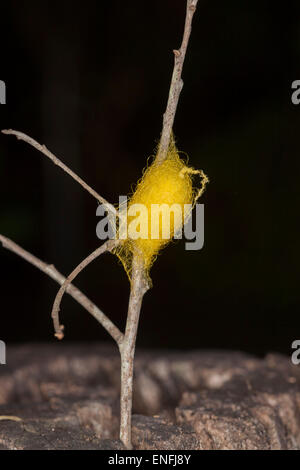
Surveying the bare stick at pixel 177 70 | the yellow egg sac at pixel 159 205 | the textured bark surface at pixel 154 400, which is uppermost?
the bare stick at pixel 177 70

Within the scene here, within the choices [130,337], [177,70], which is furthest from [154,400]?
[177,70]

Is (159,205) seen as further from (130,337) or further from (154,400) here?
(154,400)

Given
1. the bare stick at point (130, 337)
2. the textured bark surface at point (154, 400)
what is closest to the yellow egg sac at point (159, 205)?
the bare stick at point (130, 337)

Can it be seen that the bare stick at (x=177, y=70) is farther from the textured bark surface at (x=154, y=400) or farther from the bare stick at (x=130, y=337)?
the textured bark surface at (x=154, y=400)

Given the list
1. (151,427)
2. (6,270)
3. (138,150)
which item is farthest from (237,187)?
(151,427)

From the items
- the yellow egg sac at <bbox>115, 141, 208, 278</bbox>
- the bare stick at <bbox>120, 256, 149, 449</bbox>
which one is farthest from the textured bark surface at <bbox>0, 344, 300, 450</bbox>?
the yellow egg sac at <bbox>115, 141, 208, 278</bbox>

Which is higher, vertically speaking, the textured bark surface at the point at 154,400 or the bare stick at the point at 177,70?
the bare stick at the point at 177,70
